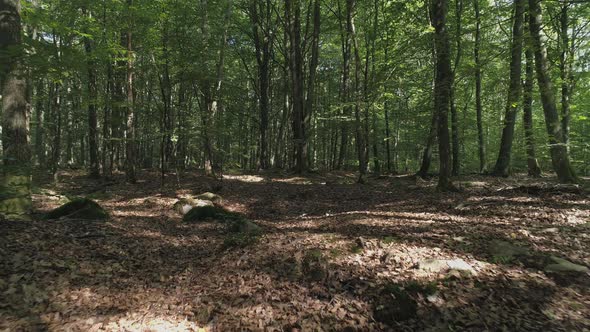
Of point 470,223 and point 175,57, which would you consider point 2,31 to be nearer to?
point 175,57

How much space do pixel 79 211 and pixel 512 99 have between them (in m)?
12.9

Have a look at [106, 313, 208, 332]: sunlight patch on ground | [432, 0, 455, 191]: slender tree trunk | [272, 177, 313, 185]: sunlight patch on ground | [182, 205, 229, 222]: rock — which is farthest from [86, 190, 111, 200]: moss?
[432, 0, 455, 191]: slender tree trunk

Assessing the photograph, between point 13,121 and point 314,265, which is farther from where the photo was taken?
point 13,121

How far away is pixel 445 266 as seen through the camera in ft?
15.7

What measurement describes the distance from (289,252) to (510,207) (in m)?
6.35

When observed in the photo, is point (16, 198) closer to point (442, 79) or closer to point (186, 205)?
point (186, 205)

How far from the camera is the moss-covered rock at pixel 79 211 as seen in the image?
774 centimetres

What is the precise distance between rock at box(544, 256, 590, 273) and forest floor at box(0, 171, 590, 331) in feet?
0.25

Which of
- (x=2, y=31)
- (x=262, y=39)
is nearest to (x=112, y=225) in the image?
(x=2, y=31)

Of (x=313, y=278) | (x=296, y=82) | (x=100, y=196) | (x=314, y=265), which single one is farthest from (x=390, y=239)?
(x=296, y=82)

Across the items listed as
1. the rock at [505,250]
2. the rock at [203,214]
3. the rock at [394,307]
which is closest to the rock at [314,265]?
the rock at [394,307]

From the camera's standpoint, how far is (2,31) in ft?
20.3

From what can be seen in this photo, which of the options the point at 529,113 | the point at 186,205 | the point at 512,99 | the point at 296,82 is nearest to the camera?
the point at 512,99

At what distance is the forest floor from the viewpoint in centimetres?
391
